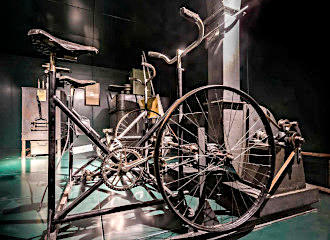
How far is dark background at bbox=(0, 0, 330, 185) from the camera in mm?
2344

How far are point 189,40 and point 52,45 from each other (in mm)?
3513

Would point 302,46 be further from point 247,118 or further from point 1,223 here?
point 1,223

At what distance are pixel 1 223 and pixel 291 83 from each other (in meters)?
3.90

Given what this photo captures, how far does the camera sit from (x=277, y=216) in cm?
152

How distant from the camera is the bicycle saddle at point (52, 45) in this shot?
111 cm

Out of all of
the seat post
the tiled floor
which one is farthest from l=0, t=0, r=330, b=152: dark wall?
the seat post

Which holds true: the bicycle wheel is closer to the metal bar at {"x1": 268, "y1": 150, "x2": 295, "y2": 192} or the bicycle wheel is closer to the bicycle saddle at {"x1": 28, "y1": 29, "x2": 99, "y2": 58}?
the metal bar at {"x1": 268, "y1": 150, "x2": 295, "y2": 192}

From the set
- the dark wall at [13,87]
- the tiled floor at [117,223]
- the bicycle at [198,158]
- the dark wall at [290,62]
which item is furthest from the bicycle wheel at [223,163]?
the dark wall at [13,87]

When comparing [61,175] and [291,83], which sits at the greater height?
[291,83]

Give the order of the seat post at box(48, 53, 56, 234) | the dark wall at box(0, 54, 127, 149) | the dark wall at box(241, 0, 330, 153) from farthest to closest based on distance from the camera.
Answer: the dark wall at box(0, 54, 127, 149), the dark wall at box(241, 0, 330, 153), the seat post at box(48, 53, 56, 234)

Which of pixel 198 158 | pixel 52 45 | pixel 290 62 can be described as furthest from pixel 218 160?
pixel 290 62

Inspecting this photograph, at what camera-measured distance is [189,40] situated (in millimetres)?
4086

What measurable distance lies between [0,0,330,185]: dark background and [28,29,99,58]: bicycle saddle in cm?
228

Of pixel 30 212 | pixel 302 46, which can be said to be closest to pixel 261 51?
pixel 302 46
